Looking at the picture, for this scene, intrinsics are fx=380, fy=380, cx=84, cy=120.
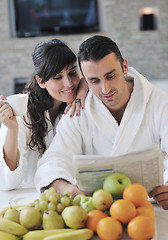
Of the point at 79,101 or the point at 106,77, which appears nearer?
the point at 106,77

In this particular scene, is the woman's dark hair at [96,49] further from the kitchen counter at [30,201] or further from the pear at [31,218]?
the pear at [31,218]

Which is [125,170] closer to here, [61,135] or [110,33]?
[61,135]

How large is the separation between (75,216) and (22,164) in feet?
2.48

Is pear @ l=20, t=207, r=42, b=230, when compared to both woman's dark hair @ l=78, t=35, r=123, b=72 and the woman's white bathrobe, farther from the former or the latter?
woman's dark hair @ l=78, t=35, r=123, b=72

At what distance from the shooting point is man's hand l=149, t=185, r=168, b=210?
4.53ft

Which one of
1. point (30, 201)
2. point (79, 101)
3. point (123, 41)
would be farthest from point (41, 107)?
point (123, 41)

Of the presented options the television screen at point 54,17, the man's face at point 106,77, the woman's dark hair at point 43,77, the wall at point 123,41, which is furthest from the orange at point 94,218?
the television screen at point 54,17

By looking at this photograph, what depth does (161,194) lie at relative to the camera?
1383 mm

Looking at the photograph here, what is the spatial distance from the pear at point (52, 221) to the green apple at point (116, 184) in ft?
0.64

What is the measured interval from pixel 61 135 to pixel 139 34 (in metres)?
4.49

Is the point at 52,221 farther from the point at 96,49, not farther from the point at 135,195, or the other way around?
the point at 96,49

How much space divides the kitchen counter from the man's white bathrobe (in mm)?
97

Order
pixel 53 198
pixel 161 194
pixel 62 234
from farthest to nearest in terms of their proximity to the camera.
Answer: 1. pixel 161 194
2. pixel 53 198
3. pixel 62 234

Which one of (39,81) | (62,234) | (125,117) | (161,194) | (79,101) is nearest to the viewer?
(62,234)
